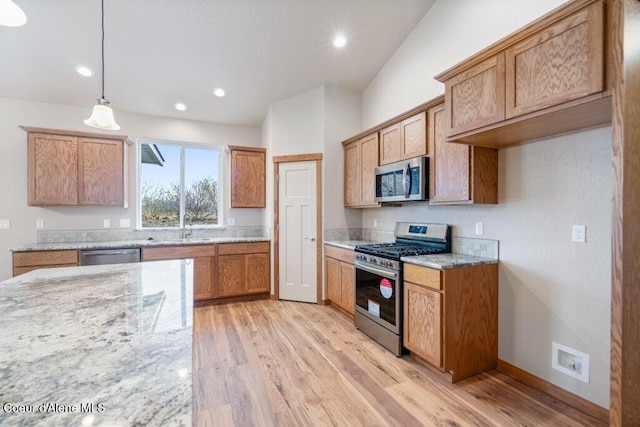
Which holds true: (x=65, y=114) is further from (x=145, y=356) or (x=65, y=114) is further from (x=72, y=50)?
(x=145, y=356)

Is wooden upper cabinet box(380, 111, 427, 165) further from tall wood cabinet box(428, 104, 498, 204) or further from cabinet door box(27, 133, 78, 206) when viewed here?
cabinet door box(27, 133, 78, 206)

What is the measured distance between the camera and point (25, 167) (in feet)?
12.5

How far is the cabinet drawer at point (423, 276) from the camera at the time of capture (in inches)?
90.7

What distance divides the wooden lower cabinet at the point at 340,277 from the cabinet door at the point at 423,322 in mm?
995

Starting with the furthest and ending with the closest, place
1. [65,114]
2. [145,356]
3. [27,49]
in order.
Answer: [65,114] → [27,49] → [145,356]

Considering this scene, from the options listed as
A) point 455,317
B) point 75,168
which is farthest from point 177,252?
point 455,317

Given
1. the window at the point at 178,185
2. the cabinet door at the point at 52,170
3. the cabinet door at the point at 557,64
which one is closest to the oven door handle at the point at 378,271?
the cabinet door at the point at 557,64

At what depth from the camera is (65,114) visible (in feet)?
13.2

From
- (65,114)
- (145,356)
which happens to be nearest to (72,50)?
(65,114)

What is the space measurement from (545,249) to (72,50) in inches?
192

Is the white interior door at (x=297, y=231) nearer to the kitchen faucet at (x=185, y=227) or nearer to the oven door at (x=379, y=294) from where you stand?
the oven door at (x=379, y=294)

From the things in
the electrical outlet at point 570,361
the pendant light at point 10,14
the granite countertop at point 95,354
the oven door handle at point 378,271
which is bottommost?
the electrical outlet at point 570,361

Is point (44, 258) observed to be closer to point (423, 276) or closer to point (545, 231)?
point (423, 276)

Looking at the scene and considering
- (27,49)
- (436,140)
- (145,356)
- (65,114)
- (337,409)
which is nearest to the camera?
(145,356)
